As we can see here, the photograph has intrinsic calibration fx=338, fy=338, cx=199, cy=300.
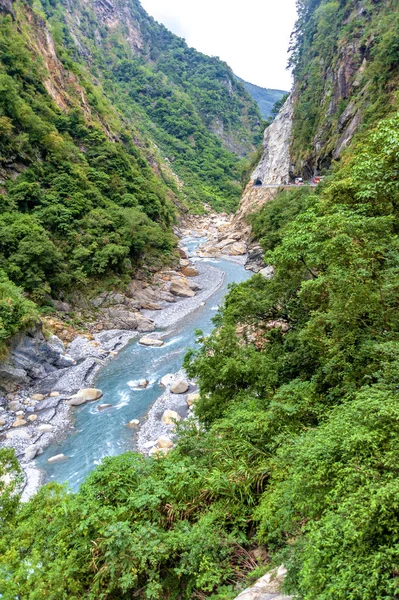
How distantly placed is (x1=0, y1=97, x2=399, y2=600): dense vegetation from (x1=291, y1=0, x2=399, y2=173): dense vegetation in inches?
1054

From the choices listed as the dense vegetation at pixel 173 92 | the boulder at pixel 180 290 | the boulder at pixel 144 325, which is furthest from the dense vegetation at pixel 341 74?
the dense vegetation at pixel 173 92

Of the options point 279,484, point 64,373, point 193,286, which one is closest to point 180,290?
point 193,286

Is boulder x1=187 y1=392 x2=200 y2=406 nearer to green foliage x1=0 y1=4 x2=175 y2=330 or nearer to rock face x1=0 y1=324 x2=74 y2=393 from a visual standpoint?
rock face x1=0 y1=324 x2=74 y2=393

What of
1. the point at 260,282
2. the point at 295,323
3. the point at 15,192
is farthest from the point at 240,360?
the point at 15,192

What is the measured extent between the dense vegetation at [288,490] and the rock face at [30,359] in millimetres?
12627

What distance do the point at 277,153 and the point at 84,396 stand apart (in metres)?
52.3

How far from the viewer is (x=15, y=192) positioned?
27.3 metres

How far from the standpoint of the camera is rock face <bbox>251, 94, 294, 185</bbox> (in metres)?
53.7

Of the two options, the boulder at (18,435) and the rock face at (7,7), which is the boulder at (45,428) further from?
the rock face at (7,7)

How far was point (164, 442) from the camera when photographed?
14.5m

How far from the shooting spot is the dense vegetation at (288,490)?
3.62 meters

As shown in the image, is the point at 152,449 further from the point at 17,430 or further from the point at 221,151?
the point at 221,151

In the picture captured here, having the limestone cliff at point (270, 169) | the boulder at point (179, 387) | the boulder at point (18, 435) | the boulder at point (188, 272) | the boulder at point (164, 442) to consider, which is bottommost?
the boulder at point (164, 442)

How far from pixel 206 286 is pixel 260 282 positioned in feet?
71.1
